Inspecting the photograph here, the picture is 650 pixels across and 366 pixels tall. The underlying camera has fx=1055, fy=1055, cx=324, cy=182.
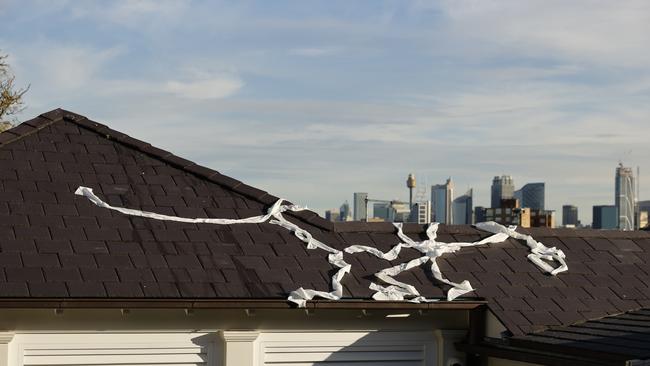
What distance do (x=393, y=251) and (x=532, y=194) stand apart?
532 feet

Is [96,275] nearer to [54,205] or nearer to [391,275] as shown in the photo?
[54,205]

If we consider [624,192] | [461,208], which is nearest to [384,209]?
[461,208]

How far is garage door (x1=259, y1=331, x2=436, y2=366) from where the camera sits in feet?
38.5

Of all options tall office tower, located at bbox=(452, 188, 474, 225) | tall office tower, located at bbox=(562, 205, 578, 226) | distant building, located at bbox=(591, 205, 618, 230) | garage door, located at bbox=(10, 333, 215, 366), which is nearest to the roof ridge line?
garage door, located at bbox=(10, 333, 215, 366)

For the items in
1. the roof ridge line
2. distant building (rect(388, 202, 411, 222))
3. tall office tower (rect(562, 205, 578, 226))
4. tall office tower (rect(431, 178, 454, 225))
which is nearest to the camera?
the roof ridge line

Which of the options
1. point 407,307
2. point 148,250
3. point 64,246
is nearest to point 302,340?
point 407,307

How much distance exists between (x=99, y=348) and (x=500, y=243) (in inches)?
216

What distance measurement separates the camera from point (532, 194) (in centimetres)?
17162

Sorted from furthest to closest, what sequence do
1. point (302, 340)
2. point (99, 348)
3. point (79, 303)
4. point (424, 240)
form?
point (424, 240)
point (302, 340)
point (99, 348)
point (79, 303)

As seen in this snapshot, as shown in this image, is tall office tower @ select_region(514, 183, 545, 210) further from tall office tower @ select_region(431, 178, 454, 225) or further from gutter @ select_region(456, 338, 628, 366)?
gutter @ select_region(456, 338, 628, 366)

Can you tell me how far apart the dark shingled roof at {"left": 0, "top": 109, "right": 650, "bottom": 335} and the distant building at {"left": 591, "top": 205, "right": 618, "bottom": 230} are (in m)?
110

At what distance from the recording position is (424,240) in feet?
44.0

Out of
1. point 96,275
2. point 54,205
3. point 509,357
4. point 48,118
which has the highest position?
point 48,118

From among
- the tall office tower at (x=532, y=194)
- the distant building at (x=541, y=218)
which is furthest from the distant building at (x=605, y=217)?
the distant building at (x=541, y=218)
